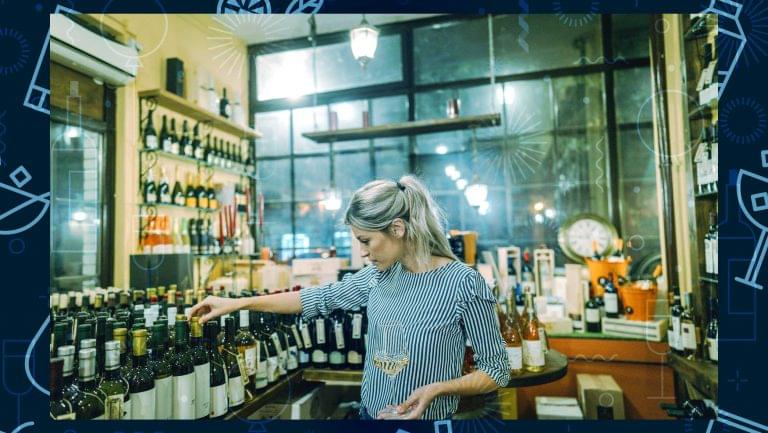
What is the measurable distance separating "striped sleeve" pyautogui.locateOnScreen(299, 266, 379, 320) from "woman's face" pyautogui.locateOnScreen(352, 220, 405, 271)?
0.12m

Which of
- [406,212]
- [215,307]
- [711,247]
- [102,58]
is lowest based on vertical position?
[215,307]

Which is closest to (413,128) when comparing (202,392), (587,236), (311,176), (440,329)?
(311,176)

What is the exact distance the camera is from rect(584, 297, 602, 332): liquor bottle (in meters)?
2.19

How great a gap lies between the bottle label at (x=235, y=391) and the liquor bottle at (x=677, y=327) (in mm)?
1783

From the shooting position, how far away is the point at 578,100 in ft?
11.0

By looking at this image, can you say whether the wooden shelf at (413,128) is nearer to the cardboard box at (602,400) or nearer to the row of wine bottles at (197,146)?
the row of wine bottles at (197,146)

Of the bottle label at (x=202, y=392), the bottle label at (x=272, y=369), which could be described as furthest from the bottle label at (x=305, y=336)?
the bottle label at (x=202, y=392)

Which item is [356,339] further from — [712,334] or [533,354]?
[712,334]

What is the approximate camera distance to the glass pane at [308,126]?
12.7 ft

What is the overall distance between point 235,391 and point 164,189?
207 cm

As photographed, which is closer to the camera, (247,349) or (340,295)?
(340,295)

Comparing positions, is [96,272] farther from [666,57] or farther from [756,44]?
[666,57]

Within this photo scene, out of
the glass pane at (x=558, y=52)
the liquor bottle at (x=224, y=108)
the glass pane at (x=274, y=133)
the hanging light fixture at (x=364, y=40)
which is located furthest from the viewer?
the glass pane at (x=274, y=133)

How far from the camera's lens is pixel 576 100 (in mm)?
3340
